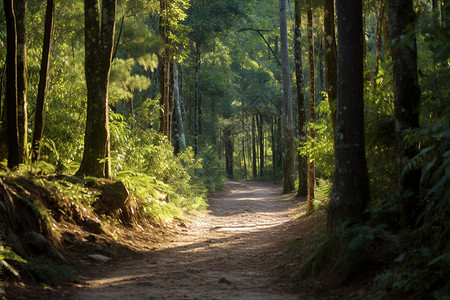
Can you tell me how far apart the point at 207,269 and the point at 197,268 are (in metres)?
0.18

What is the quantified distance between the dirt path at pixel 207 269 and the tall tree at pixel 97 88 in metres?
2.47

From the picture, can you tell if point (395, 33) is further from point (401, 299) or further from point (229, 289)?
point (229, 289)

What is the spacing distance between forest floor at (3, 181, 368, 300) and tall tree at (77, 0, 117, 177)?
76.1 inches

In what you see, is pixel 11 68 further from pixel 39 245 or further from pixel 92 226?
pixel 39 245

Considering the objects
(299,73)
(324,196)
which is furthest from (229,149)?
(324,196)

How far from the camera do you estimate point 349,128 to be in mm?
6559

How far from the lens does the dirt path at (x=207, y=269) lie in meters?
5.59

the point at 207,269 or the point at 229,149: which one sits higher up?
the point at 229,149

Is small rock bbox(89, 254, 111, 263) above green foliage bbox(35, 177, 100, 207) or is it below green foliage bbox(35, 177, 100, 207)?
below

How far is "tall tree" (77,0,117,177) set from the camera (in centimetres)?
1021

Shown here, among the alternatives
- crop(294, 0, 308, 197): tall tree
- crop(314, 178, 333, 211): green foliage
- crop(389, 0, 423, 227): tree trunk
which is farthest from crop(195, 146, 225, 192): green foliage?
crop(389, 0, 423, 227): tree trunk

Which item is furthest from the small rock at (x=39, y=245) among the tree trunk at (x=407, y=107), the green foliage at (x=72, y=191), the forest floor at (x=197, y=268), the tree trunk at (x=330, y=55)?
the tree trunk at (x=330, y=55)

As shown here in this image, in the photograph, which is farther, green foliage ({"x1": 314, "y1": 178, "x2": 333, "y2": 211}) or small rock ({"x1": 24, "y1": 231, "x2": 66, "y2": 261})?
green foliage ({"x1": 314, "y1": 178, "x2": 333, "y2": 211})

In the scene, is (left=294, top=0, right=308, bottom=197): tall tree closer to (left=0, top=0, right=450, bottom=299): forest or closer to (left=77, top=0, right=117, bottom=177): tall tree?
(left=0, top=0, right=450, bottom=299): forest
